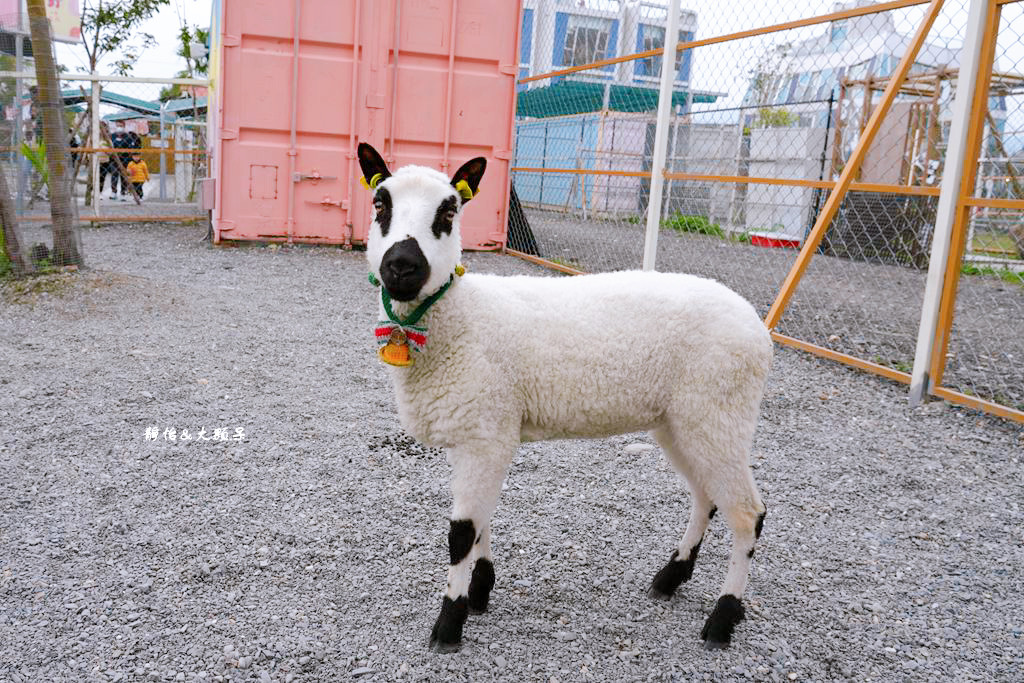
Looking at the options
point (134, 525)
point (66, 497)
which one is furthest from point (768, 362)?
point (66, 497)

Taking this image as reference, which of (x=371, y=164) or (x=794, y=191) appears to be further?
(x=794, y=191)

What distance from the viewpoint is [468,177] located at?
255 centimetres

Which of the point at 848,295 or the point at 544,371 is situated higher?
the point at 544,371

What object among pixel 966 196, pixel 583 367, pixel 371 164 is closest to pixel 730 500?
pixel 583 367

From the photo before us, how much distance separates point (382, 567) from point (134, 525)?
1.01m

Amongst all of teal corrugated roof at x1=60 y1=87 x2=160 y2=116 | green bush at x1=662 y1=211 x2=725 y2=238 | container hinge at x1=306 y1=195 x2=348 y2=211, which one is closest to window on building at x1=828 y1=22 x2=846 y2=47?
green bush at x1=662 y1=211 x2=725 y2=238

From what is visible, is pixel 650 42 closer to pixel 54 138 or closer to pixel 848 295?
pixel 848 295

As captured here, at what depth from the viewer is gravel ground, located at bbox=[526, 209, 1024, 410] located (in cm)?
620

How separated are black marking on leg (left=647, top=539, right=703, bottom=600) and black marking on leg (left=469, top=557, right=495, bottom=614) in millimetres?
573

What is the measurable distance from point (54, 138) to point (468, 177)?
6.12 metres

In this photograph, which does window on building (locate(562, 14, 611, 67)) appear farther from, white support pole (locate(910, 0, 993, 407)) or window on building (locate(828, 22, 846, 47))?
white support pole (locate(910, 0, 993, 407))

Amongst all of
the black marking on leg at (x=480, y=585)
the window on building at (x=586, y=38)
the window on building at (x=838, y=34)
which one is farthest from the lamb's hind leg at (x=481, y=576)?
the window on building at (x=586, y=38)

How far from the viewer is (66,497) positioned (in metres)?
3.41

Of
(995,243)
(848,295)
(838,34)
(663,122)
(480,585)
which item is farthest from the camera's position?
(848,295)
